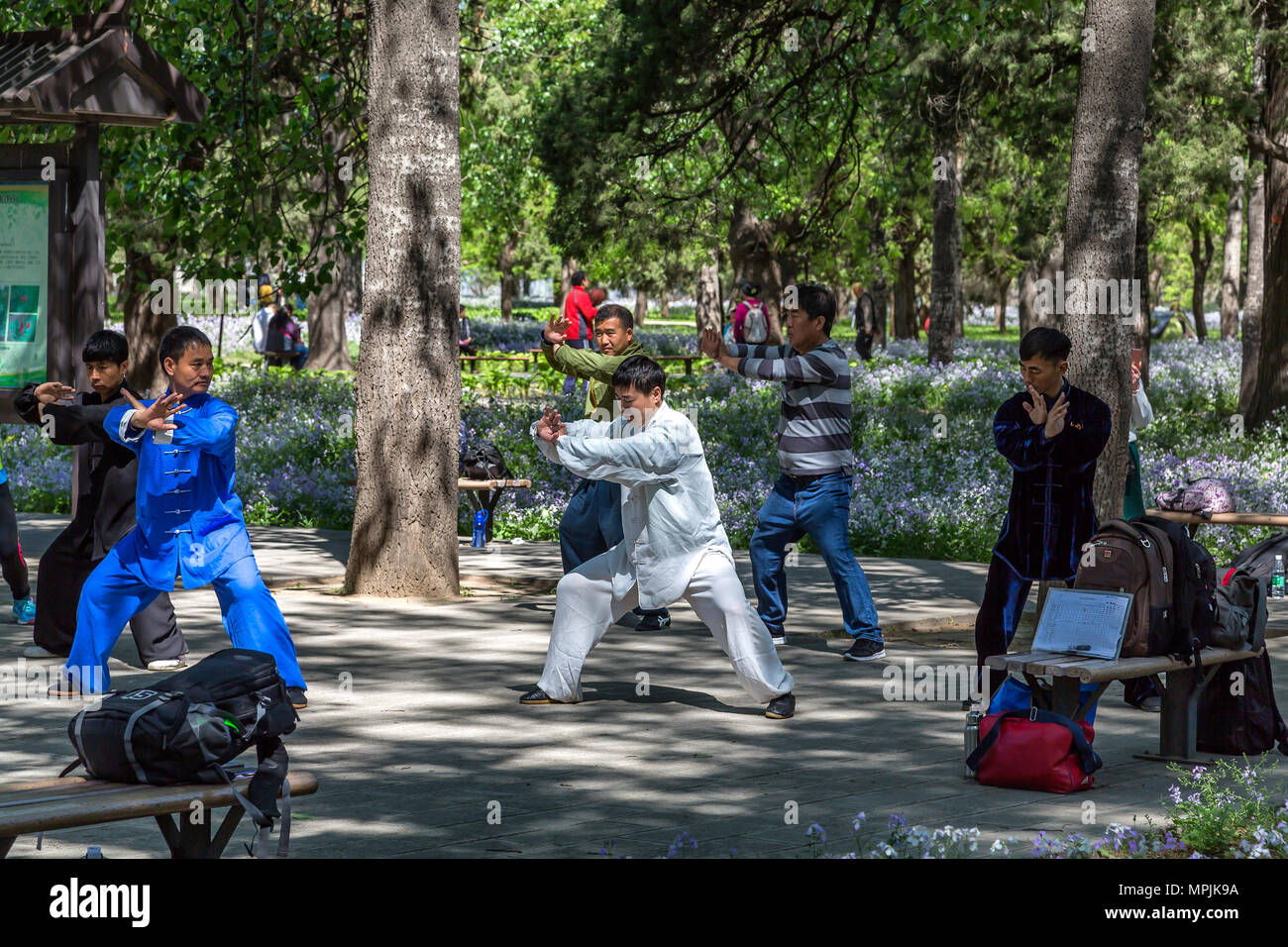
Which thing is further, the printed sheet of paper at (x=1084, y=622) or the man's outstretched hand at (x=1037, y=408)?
the man's outstretched hand at (x=1037, y=408)

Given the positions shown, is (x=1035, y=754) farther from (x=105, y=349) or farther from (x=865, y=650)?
(x=105, y=349)

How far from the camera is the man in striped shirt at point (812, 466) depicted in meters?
9.53

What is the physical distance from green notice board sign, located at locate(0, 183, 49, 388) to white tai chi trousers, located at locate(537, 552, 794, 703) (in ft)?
13.3

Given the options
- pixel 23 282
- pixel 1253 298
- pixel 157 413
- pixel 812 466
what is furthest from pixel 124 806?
pixel 1253 298

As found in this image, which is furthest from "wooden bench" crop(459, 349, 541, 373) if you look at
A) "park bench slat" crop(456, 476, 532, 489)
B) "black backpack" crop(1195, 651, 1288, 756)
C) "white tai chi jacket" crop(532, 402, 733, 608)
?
"black backpack" crop(1195, 651, 1288, 756)

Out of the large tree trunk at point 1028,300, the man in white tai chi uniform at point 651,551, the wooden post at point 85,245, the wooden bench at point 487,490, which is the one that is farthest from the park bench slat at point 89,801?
the large tree trunk at point 1028,300

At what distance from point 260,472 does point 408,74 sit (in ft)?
20.8

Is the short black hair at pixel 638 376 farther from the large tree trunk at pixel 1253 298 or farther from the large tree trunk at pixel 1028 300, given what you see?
the large tree trunk at pixel 1028 300

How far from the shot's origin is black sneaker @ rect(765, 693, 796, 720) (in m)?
7.95

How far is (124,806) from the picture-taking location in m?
4.44

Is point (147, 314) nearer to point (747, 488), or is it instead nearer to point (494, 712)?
point (747, 488)

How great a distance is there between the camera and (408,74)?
37.8 feet

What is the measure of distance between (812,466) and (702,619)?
1.91 meters

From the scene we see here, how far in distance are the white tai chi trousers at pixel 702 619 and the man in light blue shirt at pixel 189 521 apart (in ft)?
4.12
